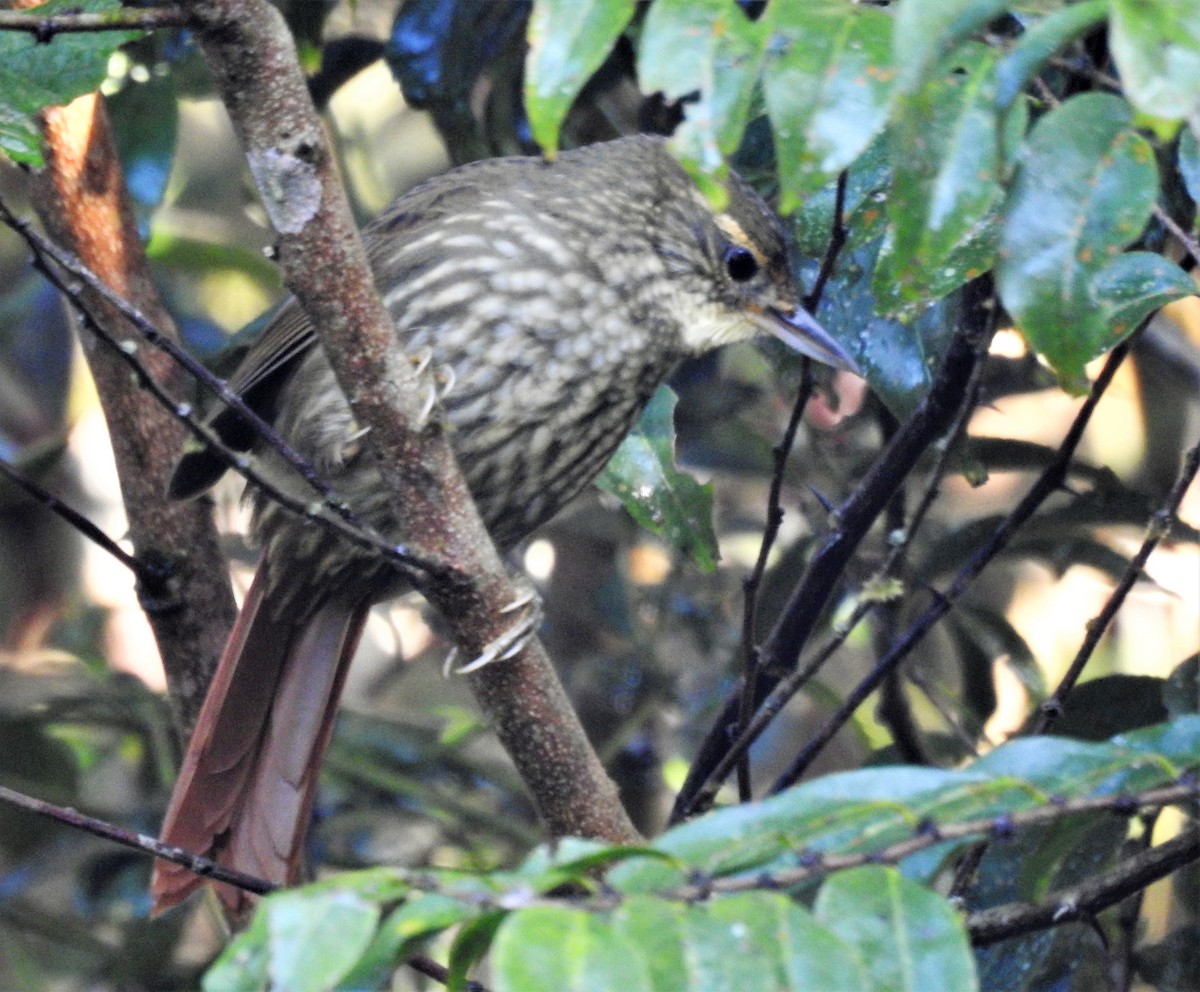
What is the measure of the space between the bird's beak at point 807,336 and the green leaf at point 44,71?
3.25 feet

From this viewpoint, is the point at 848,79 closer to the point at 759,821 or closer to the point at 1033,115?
the point at 759,821

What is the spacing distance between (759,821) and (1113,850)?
1.10 metres

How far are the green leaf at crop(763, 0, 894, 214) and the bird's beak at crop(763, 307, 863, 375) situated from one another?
1.00m

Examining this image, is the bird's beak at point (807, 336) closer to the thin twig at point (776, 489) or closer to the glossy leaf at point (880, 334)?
the glossy leaf at point (880, 334)

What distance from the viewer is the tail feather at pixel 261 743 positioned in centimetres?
258

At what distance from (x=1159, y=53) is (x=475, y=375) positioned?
136cm

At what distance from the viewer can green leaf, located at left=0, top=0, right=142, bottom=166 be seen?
189 centimetres

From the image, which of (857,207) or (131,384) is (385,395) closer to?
(857,207)

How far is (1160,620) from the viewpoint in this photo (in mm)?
4680

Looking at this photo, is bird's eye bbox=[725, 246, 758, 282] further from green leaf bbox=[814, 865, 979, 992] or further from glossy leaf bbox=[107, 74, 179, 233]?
green leaf bbox=[814, 865, 979, 992]

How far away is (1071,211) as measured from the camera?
1321 millimetres

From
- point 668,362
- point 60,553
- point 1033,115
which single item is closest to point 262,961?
point 1033,115

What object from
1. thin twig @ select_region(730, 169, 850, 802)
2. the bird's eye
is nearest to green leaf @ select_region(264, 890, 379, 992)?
thin twig @ select_region(730, 169, 850, 802)

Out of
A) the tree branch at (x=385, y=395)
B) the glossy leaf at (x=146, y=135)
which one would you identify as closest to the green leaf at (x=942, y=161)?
the tree branch at (x=385, y=395)
